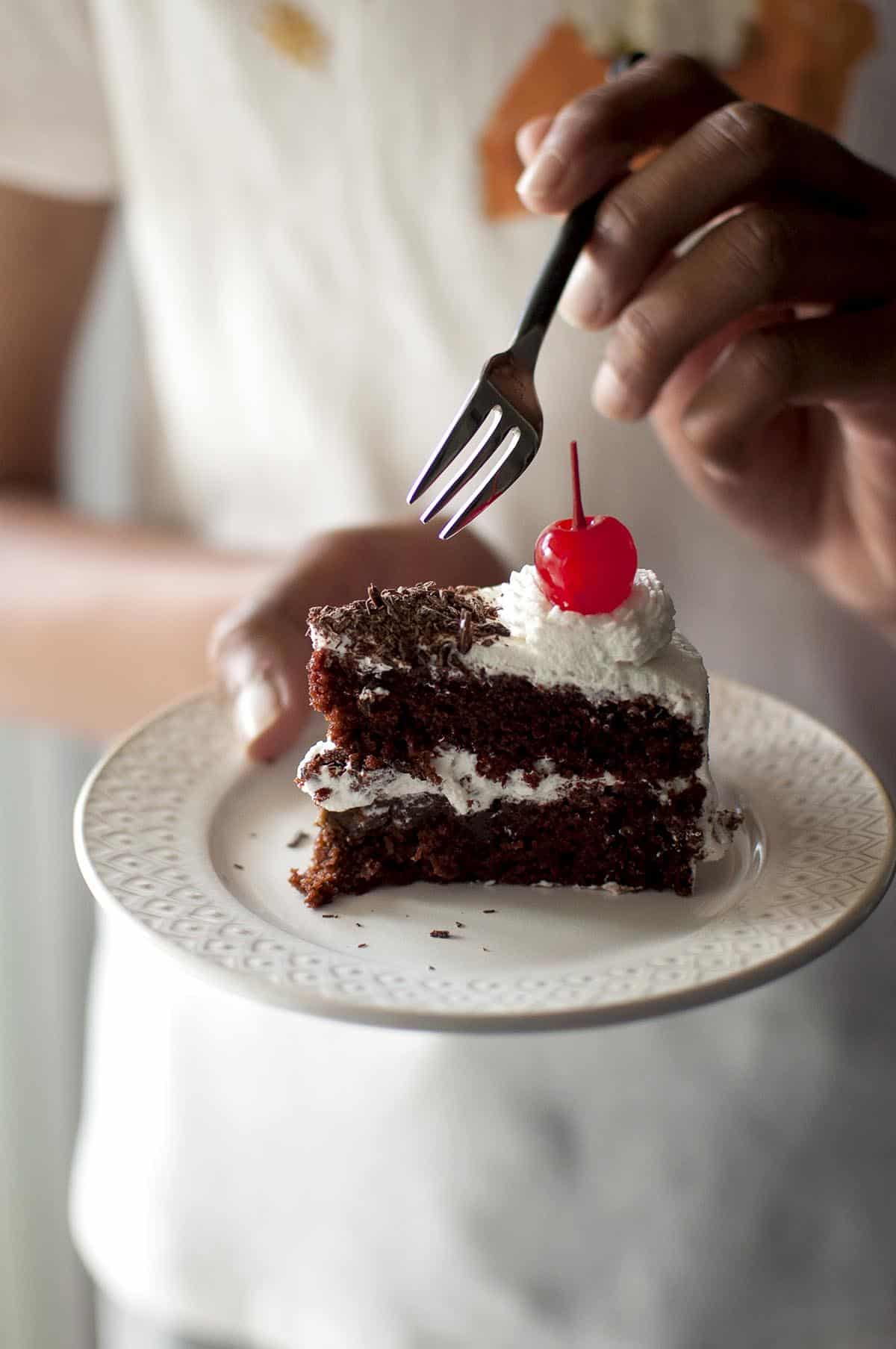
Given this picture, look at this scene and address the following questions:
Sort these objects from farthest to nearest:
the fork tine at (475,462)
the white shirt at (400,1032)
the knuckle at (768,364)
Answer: the white shirt at (400,1032)
the knuckle at (768,364)
the fork tine at (475,462)

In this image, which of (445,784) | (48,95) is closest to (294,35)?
(48,95)

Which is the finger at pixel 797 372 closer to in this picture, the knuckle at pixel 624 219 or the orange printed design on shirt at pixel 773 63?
the knuckle at pixel 624 219

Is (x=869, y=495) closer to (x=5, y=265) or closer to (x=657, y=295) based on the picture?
(x=657, y=295)

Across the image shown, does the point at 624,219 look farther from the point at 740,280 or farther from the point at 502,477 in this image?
the point at 502,477

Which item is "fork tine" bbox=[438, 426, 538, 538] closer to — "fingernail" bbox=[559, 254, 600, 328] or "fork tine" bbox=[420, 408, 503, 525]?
"fork tine" bbox=[420, 408, 503, 525]

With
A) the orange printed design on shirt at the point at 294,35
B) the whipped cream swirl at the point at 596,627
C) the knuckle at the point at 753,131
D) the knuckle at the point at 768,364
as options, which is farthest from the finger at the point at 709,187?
the orange printed design on shirt at the point at 294,35
